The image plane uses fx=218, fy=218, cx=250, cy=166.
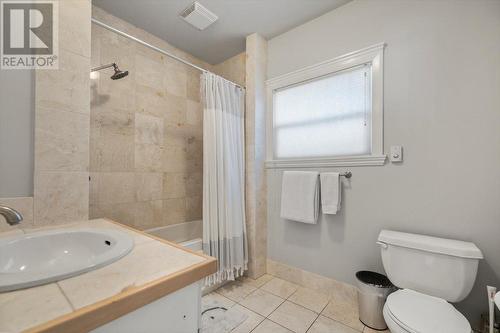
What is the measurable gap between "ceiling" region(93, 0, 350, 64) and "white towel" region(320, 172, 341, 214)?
142 cm

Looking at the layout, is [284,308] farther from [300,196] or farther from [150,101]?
[150,101]

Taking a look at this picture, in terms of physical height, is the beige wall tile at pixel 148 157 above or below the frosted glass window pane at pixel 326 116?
below

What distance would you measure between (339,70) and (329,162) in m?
0.77

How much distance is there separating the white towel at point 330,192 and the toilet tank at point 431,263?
393 millimetres

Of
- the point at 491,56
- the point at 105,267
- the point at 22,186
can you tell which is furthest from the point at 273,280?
the point at 491,56

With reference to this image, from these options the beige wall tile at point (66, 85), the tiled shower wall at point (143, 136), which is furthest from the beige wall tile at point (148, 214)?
the beige wall tile at point (66, 85)

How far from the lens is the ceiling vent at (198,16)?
1.81m

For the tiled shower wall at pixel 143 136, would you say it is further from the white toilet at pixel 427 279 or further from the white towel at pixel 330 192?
the white toilet at pixel 427 279

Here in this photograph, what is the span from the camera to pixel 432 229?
4.64 feet

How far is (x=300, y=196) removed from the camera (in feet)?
6.28

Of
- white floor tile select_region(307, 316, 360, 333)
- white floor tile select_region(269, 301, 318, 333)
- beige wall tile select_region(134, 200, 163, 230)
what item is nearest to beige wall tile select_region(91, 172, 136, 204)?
beige wall tile select_region(134, 200, 163, 230)

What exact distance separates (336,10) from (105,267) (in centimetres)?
233

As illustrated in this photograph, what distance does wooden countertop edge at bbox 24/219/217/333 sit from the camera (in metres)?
0.40

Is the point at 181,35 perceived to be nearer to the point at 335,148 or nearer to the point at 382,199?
the point at 335,148
